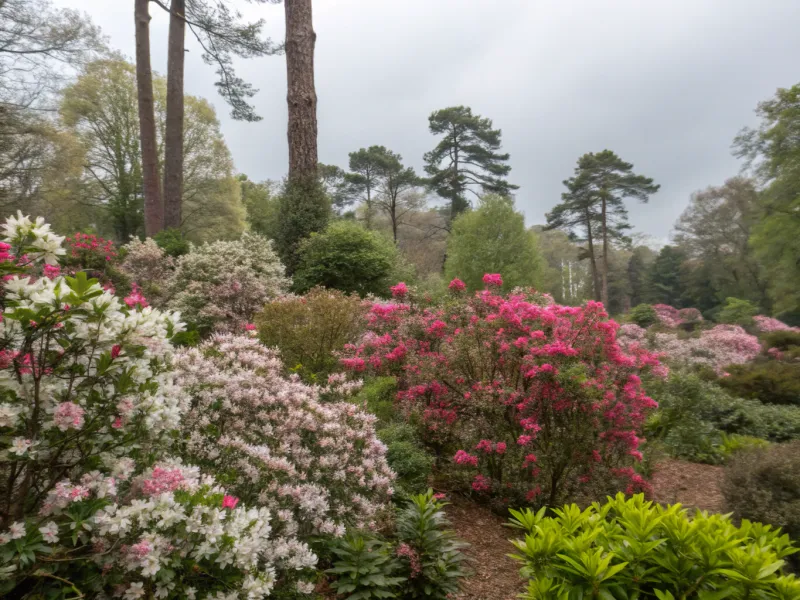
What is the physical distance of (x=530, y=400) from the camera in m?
4.17

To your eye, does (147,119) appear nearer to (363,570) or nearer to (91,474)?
(91,474)

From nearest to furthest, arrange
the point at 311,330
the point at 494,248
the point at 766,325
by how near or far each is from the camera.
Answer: the point at 311,330 < the point at 494,248 < the point at 766,325

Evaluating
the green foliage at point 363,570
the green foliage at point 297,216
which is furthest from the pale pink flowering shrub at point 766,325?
the green foliage at point 363,570

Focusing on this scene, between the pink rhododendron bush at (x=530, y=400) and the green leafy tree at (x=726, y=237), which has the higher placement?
the green leafy tree at (x=726, y=237)

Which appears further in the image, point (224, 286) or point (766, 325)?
point (766, 325)

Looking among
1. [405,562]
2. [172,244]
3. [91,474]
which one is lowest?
[405,562]

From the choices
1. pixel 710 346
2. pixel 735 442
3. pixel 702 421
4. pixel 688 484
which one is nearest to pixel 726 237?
pixel 710 346

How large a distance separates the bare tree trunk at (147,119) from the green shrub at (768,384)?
555 inches

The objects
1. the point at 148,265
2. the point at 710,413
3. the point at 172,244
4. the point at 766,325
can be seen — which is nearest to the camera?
the point at 710,413

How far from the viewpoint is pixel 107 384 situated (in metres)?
1.94

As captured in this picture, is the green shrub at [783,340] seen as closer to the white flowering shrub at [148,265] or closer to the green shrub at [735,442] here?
the green shrub at [735,442]

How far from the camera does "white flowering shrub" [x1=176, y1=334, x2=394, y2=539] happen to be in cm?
255

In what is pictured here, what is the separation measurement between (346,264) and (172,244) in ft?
14.2

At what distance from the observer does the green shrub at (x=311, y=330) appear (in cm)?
555
